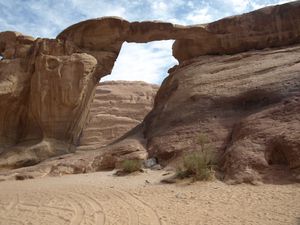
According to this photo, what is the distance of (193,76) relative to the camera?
15.7 m

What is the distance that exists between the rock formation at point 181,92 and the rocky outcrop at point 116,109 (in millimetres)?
12059

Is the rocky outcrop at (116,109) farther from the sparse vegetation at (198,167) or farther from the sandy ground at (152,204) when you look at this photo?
the sandy ground at (152,204)

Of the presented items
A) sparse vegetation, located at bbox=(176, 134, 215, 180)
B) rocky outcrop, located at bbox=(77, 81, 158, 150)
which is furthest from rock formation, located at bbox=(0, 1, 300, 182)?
rocky outcrop, located at bbox=(77, 81, 158, 150)

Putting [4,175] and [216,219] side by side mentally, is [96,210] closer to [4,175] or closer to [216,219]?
[216,219]

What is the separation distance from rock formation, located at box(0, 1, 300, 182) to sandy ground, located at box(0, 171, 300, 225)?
1.39 m

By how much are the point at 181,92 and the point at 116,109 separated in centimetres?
2559

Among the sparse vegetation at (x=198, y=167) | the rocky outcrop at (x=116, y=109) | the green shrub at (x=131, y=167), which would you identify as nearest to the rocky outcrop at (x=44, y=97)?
the green shrub at (x=131, y=167)

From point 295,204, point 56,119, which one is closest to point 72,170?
point 56,119

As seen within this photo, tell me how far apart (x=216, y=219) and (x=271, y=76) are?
8.25 meters

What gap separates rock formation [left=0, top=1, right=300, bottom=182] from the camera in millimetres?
10195

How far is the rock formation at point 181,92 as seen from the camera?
1020 centimetres

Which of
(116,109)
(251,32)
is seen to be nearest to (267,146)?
(251,32)

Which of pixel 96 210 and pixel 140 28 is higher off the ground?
pixel 140 28

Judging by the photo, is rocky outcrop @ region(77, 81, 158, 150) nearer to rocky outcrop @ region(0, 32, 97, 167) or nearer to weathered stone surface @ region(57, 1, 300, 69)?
rocky outcrop @ region(0, 32, 97, 167)
